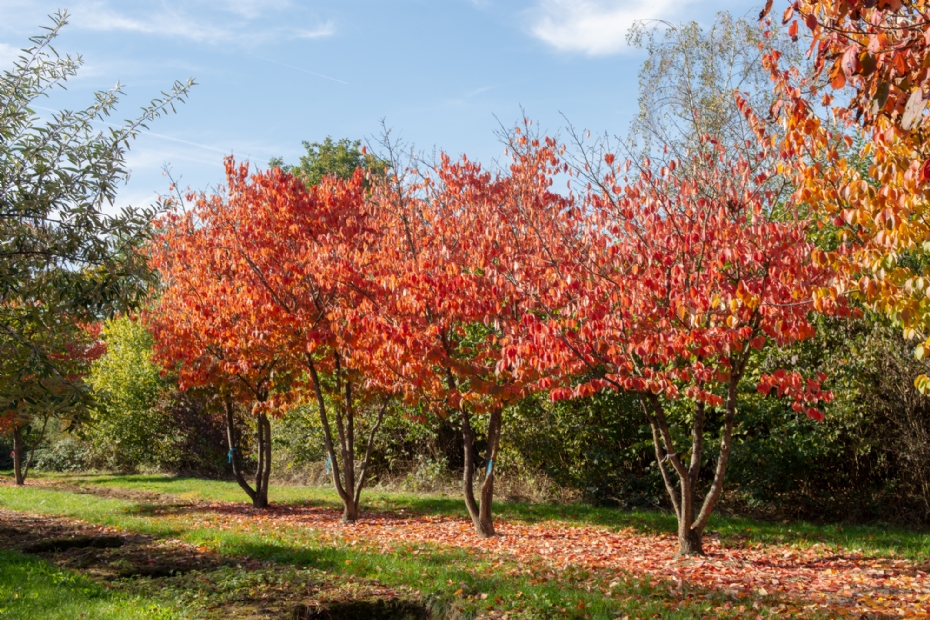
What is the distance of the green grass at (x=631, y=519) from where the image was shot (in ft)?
31.6

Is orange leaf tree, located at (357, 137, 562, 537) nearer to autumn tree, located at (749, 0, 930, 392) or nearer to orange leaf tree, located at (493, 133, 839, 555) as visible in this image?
orange leaf tree, located at (493, 133, 839, 555)

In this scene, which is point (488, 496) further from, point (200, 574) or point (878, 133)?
point (878, 133)

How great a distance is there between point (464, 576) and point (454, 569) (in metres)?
0.42

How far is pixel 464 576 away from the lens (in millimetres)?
7410

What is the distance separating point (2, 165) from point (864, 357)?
11.8 meters

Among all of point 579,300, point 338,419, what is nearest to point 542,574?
point 579,300

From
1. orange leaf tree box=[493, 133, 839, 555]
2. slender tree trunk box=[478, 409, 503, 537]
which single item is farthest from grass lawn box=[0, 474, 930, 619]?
orange leaf tree box=[493, 133, 839, 555]

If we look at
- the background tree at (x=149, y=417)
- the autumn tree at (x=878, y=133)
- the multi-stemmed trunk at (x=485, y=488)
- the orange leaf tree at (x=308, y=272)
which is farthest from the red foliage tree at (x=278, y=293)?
the background tree at (x=149, y=417)

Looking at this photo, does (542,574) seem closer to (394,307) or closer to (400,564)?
(400,564)

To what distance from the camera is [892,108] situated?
14.4ft

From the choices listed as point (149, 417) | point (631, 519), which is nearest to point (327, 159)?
point (149, 417)

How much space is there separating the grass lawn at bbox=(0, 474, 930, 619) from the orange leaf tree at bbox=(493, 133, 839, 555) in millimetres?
2018

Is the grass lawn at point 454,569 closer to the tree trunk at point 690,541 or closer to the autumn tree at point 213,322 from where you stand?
the tree trunk at point 690,541

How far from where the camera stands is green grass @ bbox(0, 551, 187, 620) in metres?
6.16
